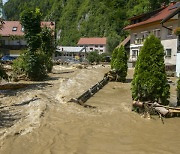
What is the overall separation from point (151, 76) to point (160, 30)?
98.3ft

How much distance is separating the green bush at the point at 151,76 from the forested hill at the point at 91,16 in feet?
292

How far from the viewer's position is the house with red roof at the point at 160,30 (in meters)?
35.5

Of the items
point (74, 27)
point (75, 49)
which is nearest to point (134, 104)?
point (75, 49)

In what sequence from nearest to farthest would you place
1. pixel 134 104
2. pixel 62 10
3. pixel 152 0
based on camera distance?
pixel 134 104, pixel 152 0, pixel 62 10

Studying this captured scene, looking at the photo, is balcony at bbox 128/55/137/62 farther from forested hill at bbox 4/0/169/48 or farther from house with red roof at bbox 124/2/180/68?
forested hill at bbox 4/0/169/48

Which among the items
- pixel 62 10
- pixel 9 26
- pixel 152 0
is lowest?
pixel 9 26

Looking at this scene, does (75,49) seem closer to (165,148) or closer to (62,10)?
(62,10)

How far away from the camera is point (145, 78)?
11.2 meters

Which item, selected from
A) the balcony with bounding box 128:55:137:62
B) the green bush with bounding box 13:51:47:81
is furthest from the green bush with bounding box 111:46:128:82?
the balcony with bounding box 128:55:137:62

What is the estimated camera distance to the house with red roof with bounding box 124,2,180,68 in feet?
116

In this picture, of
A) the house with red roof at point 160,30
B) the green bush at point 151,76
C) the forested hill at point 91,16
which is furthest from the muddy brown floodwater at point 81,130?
the forested hill at point 91,16

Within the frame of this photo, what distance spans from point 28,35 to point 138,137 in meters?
16.9

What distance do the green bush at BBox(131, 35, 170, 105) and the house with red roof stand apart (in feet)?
54.1

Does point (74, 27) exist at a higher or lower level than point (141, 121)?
higher
